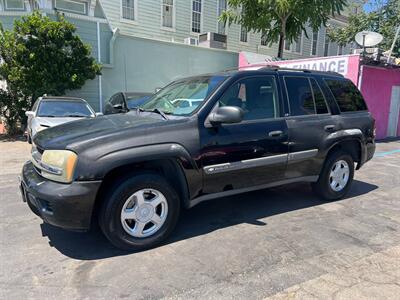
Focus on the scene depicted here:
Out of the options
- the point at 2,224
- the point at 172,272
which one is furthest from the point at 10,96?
the point at 172,272

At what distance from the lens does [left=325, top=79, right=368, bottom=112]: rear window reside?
502 centimetres

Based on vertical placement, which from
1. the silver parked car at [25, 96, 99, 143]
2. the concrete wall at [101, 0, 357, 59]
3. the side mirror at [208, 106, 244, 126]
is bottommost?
the silver parked car at [25, 96, 99, 143]

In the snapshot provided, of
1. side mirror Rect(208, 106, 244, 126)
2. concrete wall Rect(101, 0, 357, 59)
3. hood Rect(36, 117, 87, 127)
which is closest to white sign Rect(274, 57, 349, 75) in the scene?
concrete wall Rect(101, 0, 357, 59)

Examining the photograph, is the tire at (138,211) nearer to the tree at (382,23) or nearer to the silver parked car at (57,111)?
the silver parked car at (57,111)

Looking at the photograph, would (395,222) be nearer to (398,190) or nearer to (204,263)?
(398,190)

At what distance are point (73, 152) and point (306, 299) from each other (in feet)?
7.80

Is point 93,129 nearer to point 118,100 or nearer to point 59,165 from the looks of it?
point 59,165

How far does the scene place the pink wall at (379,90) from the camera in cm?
1155

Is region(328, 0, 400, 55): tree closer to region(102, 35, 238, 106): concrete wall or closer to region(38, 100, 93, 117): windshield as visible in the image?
region(102, 35, 238, 106): concrete wall

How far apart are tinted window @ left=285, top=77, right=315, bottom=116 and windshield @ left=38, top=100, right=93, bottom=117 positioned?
632cm

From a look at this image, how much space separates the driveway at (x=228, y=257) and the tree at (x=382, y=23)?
1928 centimetres

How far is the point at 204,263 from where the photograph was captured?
125 inches

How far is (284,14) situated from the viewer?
41.1 ft

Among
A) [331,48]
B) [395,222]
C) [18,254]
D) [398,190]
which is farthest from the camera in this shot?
[331,48]
